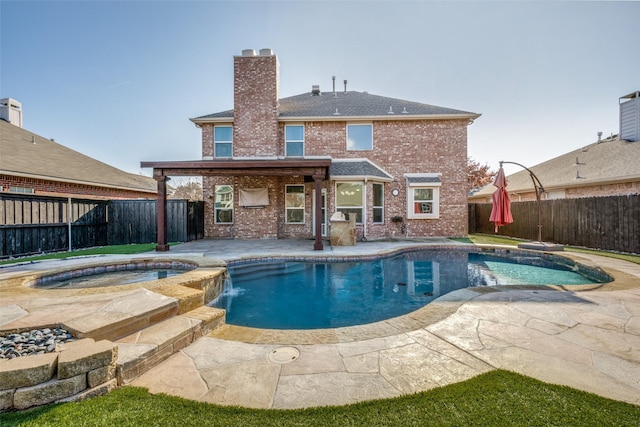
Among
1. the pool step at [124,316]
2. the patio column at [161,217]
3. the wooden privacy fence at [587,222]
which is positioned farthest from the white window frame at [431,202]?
the pool step at [124,316]

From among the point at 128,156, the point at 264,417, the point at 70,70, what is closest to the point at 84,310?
the point at 264,417

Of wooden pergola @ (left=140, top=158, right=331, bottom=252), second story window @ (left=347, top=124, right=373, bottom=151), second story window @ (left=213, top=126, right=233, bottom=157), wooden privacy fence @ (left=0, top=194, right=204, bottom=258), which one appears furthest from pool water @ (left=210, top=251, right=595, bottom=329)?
second story window @ (left=213, top=126, right=233, bottom=157)

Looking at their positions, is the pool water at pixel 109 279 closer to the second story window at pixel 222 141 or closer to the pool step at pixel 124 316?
the pool step at pixel 124 316

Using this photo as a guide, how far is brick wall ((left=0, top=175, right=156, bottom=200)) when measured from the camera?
378 inches

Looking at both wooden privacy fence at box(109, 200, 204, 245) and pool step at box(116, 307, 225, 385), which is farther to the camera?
wooden privacy fence at box(109, 200, 204, 245)

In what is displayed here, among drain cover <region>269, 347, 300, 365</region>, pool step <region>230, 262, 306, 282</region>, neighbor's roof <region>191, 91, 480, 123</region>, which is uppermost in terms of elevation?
neighbor's roof <region>191, 91, 480, 123</region>

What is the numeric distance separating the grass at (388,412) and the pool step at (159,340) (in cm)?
21

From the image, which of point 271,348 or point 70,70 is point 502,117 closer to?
point 271,348

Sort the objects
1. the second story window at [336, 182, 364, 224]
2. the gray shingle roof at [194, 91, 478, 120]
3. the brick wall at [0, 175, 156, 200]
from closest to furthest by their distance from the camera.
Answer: the brick wall at [0, 175, 156, 200] < the second story window at [336, 182, 364, 224] < the gray shingle roof at [194, 91, 478, 120]

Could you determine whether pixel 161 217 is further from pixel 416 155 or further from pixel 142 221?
pixel 416 155

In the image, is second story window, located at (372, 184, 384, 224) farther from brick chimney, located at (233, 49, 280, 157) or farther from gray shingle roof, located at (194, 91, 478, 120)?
brick chimney, located at (233, 49, 280, 157)

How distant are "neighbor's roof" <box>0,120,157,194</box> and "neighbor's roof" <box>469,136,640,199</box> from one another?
22.5 meters

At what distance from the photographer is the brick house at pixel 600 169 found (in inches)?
432

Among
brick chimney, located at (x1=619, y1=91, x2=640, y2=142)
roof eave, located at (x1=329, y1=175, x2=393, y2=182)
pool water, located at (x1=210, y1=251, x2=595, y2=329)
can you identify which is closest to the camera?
pool water, located at (x1=210, y1=251, x2=595, y2=329)
